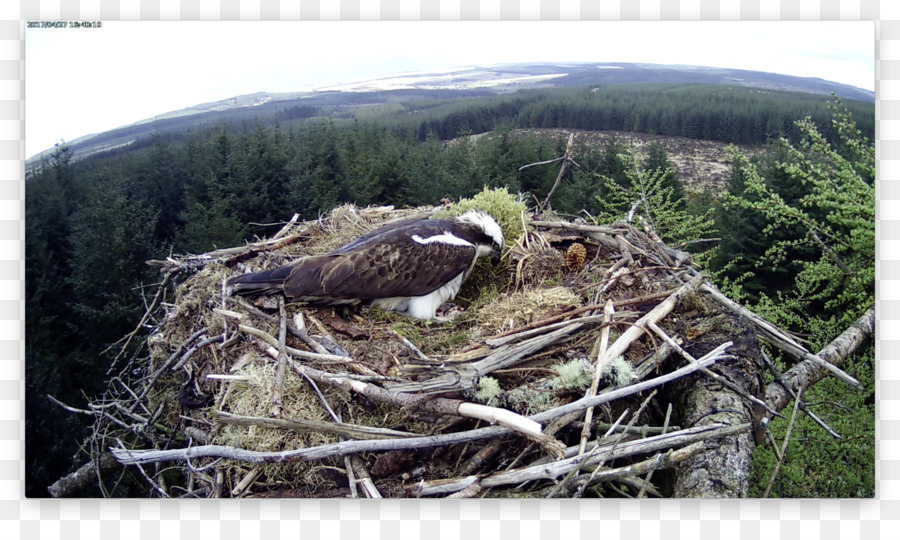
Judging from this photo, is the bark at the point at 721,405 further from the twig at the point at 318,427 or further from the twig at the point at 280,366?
the twig at the point at 280,366

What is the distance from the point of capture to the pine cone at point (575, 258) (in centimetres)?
378

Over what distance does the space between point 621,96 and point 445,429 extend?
329 cm

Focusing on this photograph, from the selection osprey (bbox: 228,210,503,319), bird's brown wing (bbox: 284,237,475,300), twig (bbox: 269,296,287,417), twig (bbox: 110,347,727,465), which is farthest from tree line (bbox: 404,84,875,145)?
twig (bbox: 269,296,287,417)

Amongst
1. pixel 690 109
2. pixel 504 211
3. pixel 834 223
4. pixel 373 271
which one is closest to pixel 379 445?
pixel 373 271

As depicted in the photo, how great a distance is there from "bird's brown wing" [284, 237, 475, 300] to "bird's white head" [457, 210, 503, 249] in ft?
1.05

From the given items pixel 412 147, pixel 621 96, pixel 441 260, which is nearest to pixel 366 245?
pixel 441 260

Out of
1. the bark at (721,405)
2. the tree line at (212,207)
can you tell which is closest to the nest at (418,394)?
the bark at (721,405)

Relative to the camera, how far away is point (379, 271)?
136 inches

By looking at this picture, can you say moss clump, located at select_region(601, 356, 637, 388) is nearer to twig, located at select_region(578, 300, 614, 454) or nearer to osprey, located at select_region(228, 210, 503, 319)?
twig, located at select_region(578, 300, 614, 454)

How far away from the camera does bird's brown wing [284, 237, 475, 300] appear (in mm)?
3361

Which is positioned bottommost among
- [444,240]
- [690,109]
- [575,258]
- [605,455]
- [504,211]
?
[605,455]

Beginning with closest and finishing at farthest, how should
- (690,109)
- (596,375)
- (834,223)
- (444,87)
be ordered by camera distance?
(596,375) < (834,223) < (444,87) < (690,109)

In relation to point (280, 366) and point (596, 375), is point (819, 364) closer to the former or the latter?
point (596, 375)

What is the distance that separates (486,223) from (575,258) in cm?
65
